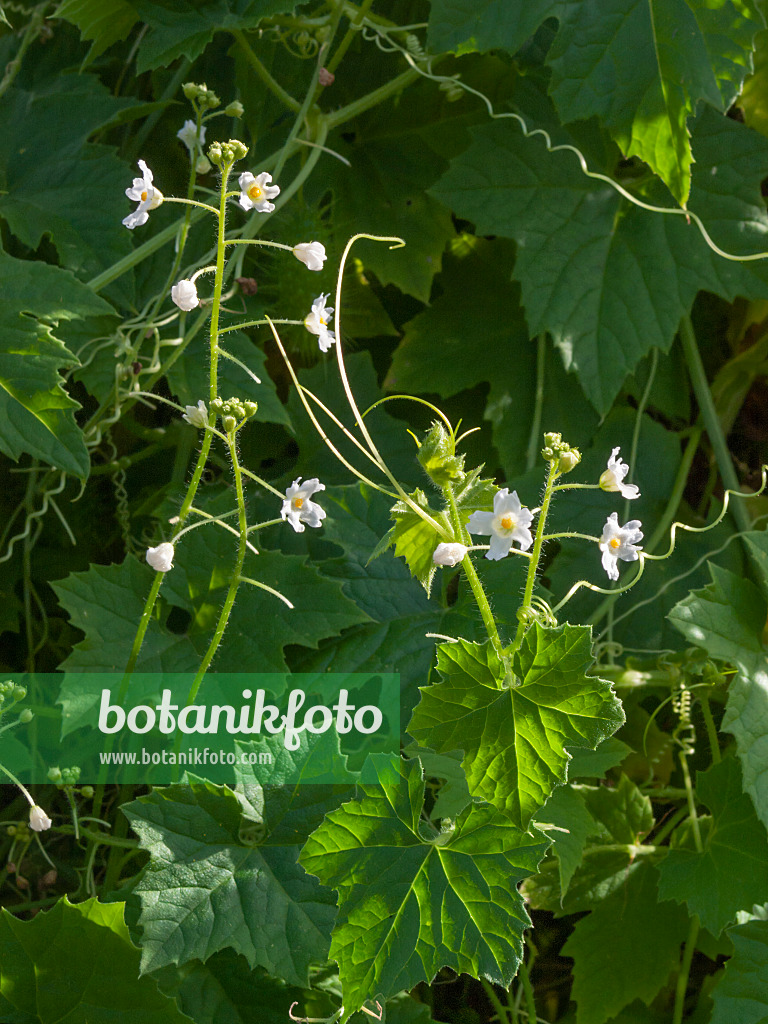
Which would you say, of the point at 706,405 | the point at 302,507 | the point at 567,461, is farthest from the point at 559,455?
the point at 706,405

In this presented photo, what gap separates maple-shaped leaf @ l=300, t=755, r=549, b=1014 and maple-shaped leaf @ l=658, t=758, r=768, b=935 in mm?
388

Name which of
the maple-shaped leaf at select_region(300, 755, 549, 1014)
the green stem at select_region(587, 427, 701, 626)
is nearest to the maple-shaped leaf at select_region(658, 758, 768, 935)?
the green stem at select_region(587, 427, 701, 626)

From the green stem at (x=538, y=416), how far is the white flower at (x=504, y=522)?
67 centimetres

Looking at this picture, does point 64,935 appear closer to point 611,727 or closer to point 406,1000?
point 406,1000

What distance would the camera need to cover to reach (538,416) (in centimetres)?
136

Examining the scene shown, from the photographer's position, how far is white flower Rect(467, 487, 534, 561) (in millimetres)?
692

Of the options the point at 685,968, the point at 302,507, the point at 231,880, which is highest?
the point at 302,507

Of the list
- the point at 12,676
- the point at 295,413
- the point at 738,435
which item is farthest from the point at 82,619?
the point at 738,435

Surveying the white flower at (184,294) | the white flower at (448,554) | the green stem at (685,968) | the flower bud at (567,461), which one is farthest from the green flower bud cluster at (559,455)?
the green stem at (685,968)

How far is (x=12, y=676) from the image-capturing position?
4.33 feet

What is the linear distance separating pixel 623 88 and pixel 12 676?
1.13 metres

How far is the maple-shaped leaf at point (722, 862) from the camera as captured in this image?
105 centimetres

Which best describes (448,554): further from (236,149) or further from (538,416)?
(538,416)

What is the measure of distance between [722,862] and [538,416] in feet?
2.09
